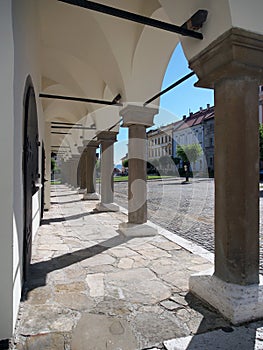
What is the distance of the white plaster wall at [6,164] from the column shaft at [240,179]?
165 cm

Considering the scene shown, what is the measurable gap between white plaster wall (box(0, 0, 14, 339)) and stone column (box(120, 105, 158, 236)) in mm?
3024

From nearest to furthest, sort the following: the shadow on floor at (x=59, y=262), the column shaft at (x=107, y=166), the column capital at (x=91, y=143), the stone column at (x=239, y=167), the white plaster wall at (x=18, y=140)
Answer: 1. the white plaster wall at (x=18, y=140)
2. the stone column at (x=239, y=167)
3. the shadow on floor at (x=59, y=262)
4. the column shaft at (x=107, y=166)
5. the column capital at (x=91, y=143)

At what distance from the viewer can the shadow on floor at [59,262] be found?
273cm

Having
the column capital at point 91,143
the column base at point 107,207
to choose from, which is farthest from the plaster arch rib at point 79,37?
the column capital at point 91,143

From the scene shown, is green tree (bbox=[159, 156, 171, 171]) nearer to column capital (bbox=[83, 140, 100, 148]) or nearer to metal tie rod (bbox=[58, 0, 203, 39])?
column capital (bbox=[83, 140, 100, 148])

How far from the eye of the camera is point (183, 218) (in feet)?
22.3

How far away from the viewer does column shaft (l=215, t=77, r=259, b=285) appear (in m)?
2.12

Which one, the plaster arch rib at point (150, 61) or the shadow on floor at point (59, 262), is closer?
the shadow on floor at point (59, 262)

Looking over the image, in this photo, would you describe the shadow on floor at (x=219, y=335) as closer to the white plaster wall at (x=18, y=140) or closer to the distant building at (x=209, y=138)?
the white plaster wall at (x=18, y=140)

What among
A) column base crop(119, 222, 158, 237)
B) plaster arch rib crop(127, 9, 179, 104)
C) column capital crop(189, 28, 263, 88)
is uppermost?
plaster arch rib crop(127, 9, 179, 104)

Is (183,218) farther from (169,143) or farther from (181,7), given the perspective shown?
(169,143)

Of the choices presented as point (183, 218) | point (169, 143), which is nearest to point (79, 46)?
point (183, 218)

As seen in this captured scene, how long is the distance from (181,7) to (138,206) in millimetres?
3185

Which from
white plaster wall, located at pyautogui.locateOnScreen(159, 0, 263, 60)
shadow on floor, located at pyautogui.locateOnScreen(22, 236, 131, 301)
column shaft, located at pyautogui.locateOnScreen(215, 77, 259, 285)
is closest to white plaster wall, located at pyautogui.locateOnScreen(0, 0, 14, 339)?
shadow on floor, located at pyautogui.locateOnScreen(22, 236, 131, 301)
